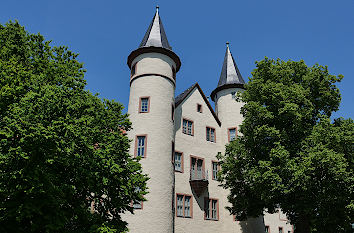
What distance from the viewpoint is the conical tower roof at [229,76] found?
33.7 m

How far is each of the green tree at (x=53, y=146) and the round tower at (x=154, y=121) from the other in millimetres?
6073

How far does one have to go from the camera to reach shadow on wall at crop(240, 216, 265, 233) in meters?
27.3

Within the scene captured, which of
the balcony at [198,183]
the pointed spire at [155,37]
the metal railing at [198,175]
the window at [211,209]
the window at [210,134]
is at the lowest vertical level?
the window at [211,209]

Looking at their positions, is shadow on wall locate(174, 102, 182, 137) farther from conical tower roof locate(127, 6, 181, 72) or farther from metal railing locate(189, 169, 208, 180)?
conical tower roof locate(127, 6, 181, 72)

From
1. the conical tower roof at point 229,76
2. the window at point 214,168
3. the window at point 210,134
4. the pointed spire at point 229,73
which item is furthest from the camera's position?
the pointed spire at point 229,73

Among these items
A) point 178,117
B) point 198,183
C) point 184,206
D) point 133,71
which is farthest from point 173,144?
point 133,71

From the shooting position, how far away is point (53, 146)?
1198cm

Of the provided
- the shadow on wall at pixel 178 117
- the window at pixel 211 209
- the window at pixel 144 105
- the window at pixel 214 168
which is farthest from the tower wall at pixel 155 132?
the window at pixel 214 168

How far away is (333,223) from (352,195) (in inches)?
98.9

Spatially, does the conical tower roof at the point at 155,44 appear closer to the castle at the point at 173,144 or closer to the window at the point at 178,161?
the castle at the point at 173,144

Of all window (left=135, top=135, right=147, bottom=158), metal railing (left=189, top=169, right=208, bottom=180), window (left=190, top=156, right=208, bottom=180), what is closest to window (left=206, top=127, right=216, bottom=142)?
window (left=190, top=156, right=208, bottom=180)

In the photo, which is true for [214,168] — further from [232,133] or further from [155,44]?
[155,44]

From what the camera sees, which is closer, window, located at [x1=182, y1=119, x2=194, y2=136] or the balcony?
the balcony

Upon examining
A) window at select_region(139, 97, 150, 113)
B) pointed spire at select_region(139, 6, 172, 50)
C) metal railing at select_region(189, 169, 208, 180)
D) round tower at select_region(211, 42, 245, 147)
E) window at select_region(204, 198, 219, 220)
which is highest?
pointed spire at select_region(139, 6, 172, 50)
